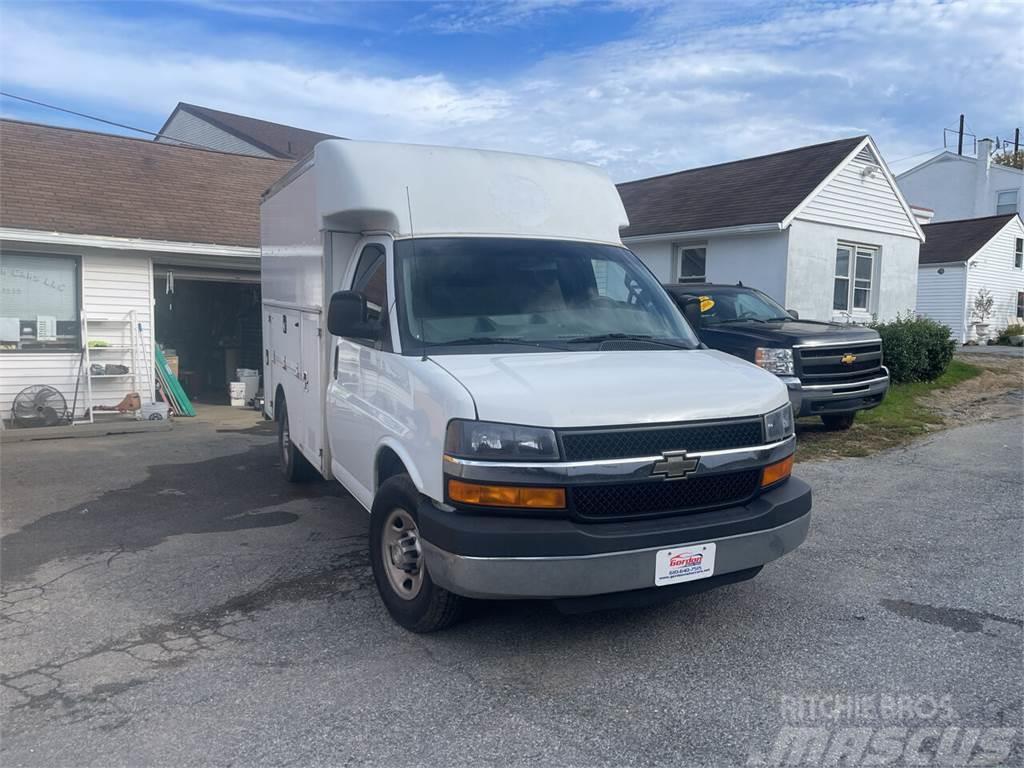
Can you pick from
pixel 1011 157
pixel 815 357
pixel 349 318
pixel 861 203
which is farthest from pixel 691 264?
pixel 1011 157

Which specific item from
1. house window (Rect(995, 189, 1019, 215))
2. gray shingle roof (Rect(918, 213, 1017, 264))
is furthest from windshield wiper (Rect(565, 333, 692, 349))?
house window (Rect(995, 189, 1019, 215))

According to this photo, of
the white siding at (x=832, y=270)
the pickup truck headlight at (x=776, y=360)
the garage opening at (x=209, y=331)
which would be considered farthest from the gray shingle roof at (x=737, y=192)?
the garage opening at (x=209, y=331)

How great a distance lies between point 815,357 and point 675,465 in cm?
605

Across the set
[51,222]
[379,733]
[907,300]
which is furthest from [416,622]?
[907,300]

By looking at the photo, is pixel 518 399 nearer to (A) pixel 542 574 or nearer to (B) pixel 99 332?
(A) pixel 542 574

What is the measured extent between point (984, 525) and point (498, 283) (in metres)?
4.32

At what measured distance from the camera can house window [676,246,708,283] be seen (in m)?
17.5

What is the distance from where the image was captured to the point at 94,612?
464 centimetres

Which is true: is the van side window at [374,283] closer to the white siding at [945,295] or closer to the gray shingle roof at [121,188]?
the gray shingle roof at [121,188]

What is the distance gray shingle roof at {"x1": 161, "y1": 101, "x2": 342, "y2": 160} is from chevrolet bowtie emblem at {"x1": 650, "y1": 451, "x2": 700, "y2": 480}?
77.3 feet

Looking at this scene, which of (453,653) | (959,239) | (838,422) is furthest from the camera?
(959,239)

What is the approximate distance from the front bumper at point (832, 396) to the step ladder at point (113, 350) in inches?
372

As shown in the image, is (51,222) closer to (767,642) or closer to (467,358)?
(467,358)

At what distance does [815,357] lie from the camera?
9.16 m
